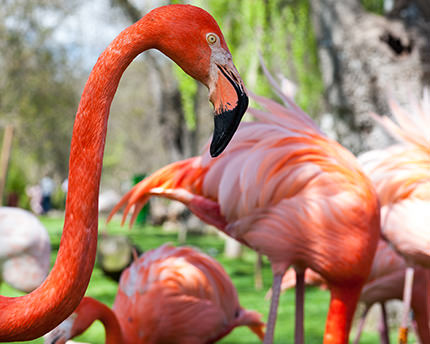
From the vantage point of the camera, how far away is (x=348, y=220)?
6.22ft

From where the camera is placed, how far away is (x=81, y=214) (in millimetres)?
1066

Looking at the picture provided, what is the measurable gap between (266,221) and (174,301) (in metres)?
0.57

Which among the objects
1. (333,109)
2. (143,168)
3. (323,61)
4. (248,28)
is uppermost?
(248,28)

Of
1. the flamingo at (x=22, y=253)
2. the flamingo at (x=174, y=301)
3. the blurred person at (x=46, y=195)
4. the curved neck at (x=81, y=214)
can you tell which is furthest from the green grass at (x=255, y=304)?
the blurred person at (x=46, y=195)

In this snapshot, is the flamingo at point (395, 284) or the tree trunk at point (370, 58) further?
the tree trunk at point (370, 58)

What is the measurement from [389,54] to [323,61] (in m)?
0.58

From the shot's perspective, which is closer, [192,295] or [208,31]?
[208,31]

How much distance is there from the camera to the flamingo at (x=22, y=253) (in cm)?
241

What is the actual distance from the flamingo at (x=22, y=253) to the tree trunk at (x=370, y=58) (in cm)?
244

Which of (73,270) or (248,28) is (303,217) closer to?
(73,270)

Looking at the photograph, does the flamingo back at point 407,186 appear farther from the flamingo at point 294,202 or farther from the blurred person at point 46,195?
the blurred person at point 46,195

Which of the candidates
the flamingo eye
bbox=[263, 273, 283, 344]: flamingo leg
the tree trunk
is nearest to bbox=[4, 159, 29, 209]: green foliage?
the tree trunk

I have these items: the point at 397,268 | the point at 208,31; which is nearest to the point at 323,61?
the point at 397,268

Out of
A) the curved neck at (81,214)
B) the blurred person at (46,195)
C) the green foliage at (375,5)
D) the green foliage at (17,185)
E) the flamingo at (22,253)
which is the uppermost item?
the green foliage at (375,5)
